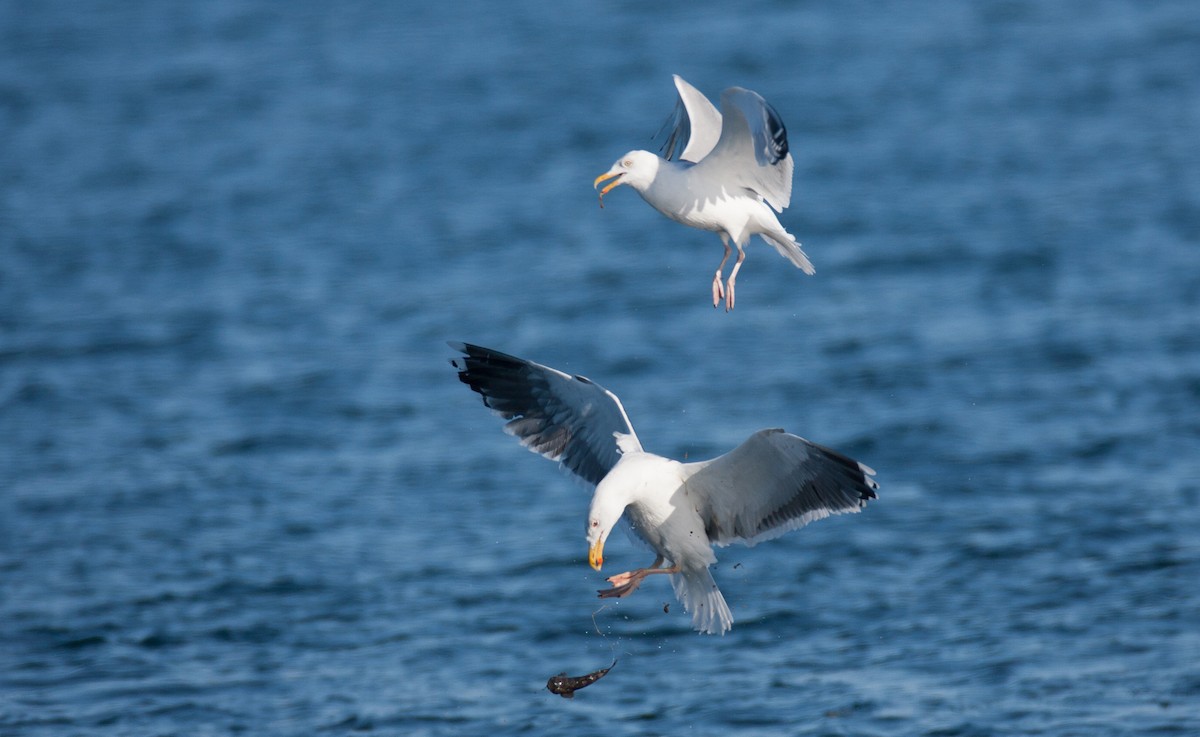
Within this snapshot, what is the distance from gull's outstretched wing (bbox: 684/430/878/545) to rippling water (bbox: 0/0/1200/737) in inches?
106

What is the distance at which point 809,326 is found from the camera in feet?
65.5

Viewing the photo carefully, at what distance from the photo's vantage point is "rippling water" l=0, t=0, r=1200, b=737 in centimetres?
1237

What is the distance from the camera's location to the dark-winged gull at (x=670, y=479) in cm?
837

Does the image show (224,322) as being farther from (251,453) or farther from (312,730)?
(312,730)

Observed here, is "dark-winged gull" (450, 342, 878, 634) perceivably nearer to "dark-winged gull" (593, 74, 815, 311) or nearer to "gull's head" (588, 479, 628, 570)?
"gull's head" (588, 479, 628, 570)

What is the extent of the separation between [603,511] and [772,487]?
3.38 feet

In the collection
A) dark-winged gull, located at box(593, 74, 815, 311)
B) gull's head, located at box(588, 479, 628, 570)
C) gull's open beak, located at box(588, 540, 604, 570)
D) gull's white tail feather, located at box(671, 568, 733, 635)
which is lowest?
gull's white tail feather, located at box(671, 568, 733, 635)

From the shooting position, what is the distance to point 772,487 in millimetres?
8727

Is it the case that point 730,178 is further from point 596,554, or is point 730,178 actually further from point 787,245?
point 596,554

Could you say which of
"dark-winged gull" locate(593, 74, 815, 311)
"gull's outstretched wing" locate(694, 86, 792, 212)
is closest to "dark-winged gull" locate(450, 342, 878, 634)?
"dark-winged gull" locate(593, 74, 815, 311)

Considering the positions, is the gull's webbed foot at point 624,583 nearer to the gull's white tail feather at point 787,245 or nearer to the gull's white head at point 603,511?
the gull's white head at point 603,511

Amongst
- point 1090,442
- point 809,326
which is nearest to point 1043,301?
point 809,326

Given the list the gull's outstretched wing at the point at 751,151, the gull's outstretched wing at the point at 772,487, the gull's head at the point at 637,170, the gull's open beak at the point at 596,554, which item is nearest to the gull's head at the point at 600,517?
the gull's open beak at the point at 596,554

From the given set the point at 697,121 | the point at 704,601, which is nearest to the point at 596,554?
the point at 704,601
